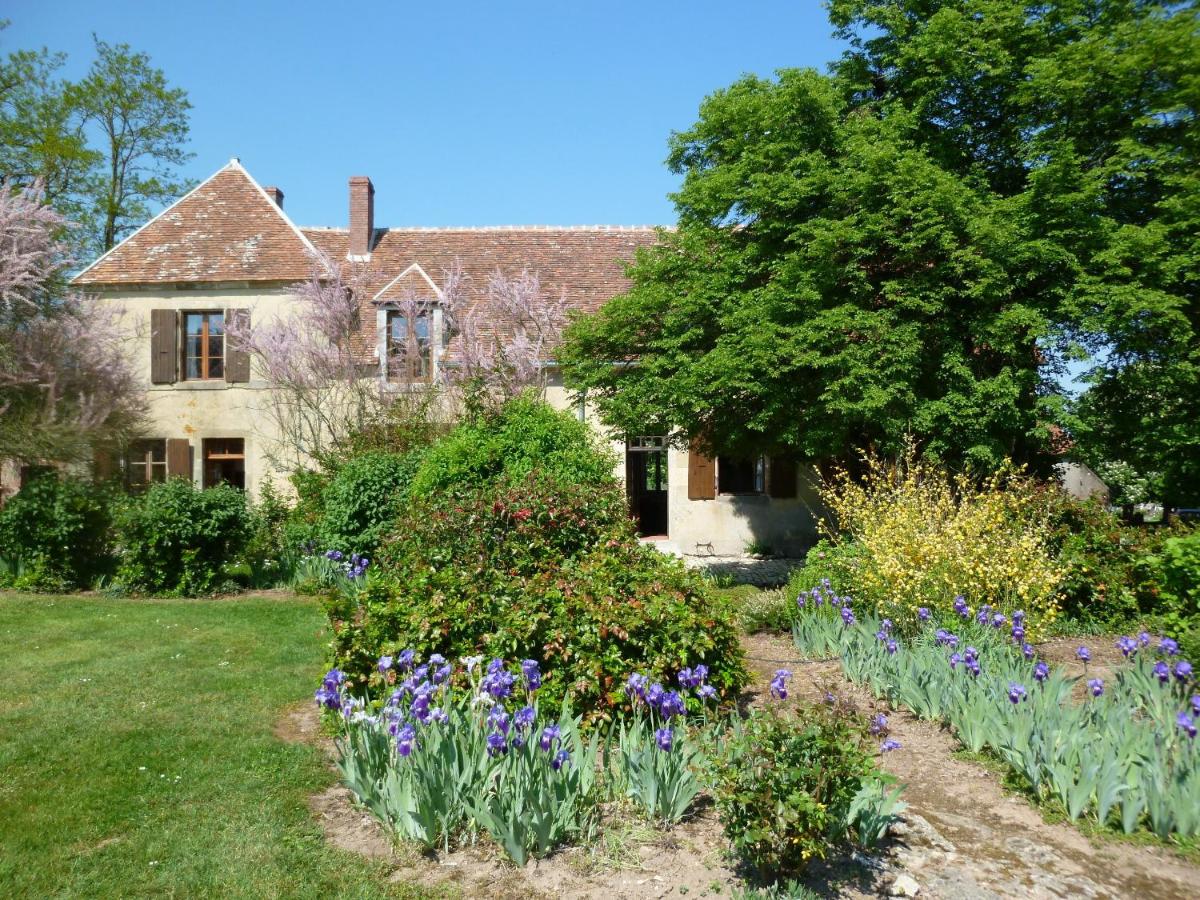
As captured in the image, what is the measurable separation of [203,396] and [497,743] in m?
16.1

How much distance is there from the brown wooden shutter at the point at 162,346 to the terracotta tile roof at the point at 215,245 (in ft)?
2.68

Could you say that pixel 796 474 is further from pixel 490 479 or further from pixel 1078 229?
pixel 490 479

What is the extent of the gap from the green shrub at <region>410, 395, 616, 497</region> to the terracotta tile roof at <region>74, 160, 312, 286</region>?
10.4m

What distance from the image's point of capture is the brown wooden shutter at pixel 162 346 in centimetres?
1705

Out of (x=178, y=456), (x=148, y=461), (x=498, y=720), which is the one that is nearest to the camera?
(x=498, y=720)

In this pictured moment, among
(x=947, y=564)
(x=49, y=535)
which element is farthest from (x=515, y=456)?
(x=49, y=535)

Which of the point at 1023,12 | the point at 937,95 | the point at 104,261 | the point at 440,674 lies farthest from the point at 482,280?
the point at 440,674

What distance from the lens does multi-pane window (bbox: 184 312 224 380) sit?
17.3 metres

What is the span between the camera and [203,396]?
17.1 meters

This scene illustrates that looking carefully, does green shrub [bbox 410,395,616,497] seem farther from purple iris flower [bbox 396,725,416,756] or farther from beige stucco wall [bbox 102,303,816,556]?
beige stucco wall [bbox 102,303,816,556]

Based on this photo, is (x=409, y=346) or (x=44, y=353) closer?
(x=44, y=353)

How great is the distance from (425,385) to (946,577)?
10.6 metres

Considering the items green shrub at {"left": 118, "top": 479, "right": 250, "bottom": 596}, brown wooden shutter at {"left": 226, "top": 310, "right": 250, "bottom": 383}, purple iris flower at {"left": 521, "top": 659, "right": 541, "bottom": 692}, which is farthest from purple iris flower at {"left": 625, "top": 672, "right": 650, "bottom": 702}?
brown wooden shutter at {"left": 226, "top": 310, "right": 250, "bottom": 383}

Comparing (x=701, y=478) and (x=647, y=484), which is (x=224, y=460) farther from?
(x=701, y=478)
